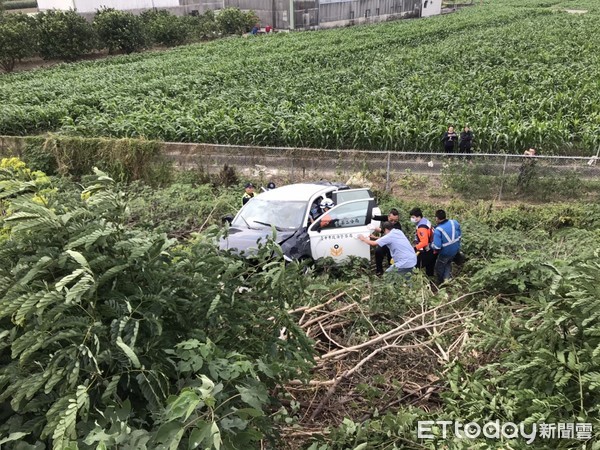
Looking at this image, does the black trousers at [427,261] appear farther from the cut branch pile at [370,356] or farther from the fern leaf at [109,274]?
the fern leaf at [109,274]

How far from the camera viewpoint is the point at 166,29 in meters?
39.2

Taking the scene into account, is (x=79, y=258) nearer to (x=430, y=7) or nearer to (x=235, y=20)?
(x=235, y=20)

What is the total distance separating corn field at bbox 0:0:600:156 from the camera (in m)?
13.9

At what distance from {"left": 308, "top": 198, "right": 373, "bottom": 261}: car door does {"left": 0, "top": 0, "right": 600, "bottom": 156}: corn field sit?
244 inches

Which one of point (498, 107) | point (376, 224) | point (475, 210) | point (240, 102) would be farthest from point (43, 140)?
point (498, 107)

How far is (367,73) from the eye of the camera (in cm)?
2264

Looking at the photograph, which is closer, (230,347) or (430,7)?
(230,347)

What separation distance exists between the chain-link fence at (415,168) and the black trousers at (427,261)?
13.3 ft

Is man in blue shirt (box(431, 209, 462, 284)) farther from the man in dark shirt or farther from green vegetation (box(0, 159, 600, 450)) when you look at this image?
green vegetation (box(0, 159, 600, 450))

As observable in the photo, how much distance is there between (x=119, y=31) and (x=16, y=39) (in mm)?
7658

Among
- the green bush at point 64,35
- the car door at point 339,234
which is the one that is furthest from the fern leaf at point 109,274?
the green bush at point 64,35

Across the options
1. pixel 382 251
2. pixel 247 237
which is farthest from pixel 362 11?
pixel 247 237

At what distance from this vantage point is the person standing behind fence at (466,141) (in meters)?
12.4

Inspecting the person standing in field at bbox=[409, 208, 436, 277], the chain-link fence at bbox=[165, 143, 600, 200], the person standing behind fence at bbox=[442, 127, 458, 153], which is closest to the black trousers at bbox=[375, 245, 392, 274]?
the person standing in field at bbox=[409, 208, 436, 277]
